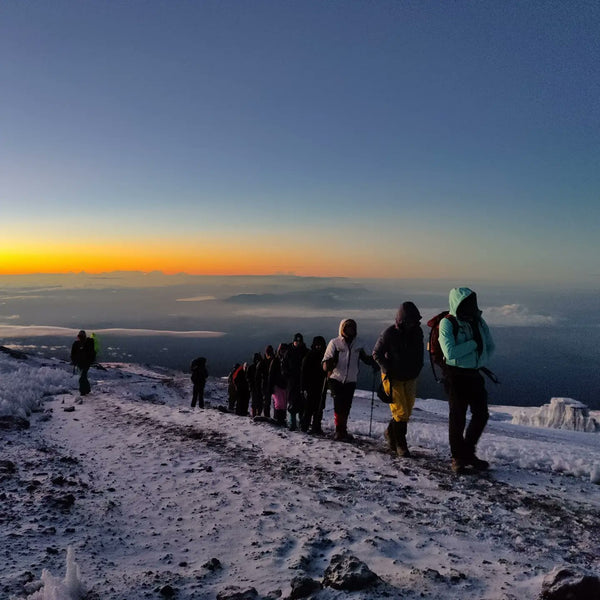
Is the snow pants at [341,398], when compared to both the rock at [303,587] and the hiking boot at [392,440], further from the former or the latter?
the rock at [303,587]

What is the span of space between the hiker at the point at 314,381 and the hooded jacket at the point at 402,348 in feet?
10.4

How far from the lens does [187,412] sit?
12094 millimetres

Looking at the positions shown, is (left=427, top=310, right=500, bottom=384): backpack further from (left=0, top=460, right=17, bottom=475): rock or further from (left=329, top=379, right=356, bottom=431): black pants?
(left=0, top=460, right=17, bottom=475): rock

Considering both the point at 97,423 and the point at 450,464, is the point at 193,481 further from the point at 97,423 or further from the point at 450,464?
the point at 97,423

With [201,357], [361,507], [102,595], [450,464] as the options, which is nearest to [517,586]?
[361,507]

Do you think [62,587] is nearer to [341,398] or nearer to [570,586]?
[570,586]

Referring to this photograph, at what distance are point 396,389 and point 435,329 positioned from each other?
138cm

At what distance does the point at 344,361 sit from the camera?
8.81 metres

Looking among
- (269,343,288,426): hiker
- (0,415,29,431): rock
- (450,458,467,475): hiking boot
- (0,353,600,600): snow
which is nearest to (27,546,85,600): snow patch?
(0,353,600,600): snow

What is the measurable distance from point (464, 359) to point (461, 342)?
0.25 meters

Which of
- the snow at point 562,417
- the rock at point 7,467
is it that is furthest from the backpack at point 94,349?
the snow at point 562,417

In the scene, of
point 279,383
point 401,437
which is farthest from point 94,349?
point 401,437

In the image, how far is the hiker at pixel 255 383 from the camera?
50.6 feet

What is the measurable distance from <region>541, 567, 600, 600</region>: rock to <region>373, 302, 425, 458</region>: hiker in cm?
420
